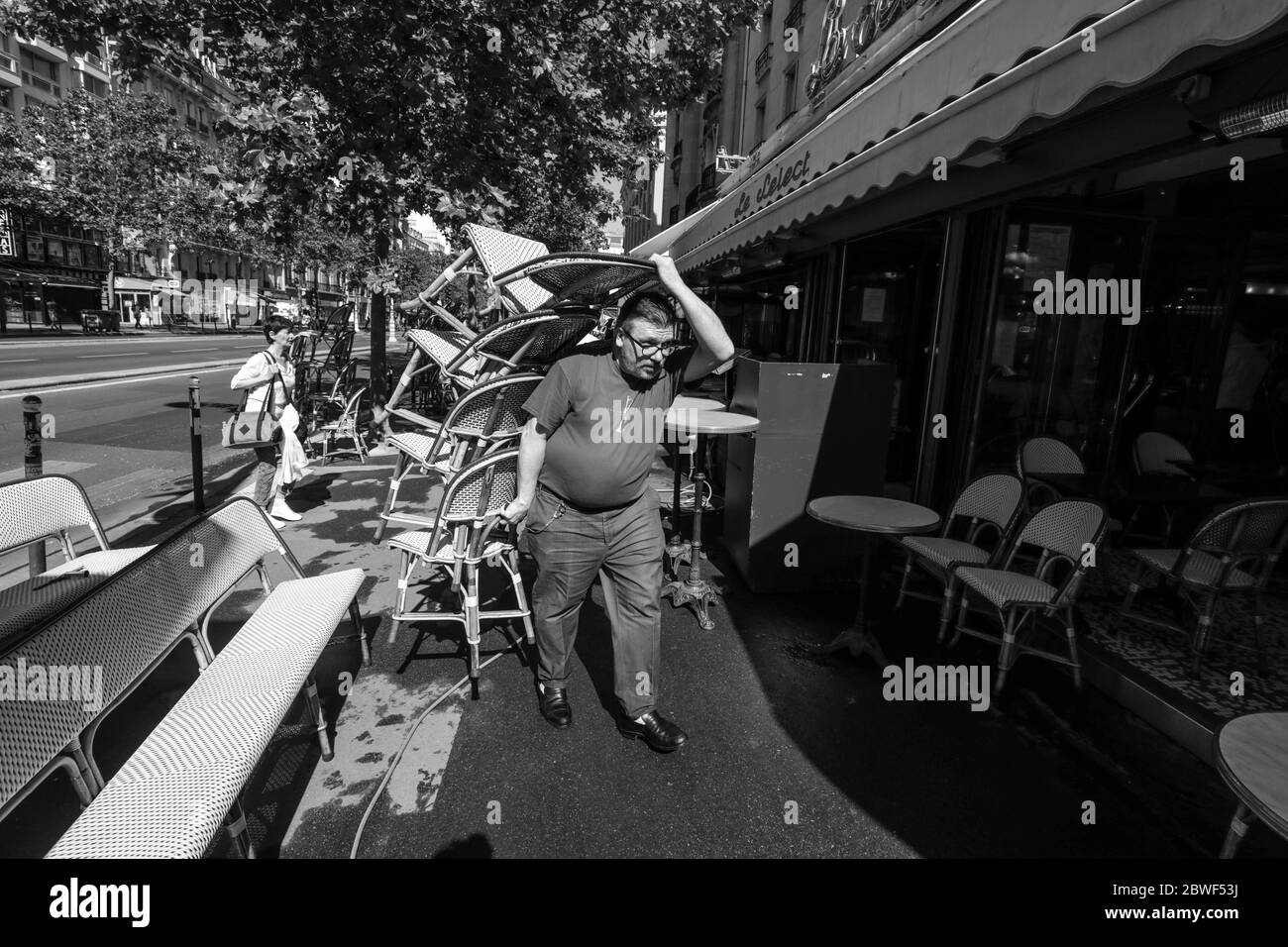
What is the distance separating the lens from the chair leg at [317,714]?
2.68 meters

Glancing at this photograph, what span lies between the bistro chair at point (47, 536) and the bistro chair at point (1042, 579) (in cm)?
405

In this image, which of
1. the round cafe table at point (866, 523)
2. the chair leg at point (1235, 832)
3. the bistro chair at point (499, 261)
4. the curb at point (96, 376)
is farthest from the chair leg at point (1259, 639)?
the curb at point (96, 376)

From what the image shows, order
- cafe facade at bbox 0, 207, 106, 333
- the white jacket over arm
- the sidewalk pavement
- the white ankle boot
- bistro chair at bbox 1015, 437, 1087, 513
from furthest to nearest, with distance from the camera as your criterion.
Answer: cafe facade at bbox 0, 207, 106, 333, the white ankle boot, the white jacket over arm, bistro chair at bbox 1015, 437, 1087, 513, the sidewalk pavement

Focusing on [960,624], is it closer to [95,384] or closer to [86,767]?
[86,767]

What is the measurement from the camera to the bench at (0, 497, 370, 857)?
172 cm

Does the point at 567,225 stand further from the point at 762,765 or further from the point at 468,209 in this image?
the point at 762,765

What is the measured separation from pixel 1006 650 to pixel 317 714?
10.7ft

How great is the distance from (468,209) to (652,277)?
653 cm

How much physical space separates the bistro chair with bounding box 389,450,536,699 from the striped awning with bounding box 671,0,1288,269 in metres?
2.72

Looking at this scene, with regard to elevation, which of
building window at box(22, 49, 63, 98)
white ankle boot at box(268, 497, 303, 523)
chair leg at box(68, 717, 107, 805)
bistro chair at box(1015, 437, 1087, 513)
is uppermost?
building window at box(22, 49, 63, 98)

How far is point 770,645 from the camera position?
12.9ft

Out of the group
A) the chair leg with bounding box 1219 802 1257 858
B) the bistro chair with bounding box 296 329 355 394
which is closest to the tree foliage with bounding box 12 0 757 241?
the bistro chair with bounding box 296 329 355 394

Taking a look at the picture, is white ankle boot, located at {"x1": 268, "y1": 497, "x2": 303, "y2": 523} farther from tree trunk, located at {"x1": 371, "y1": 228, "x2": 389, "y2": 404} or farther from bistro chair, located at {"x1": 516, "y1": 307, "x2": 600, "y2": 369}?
tree trunk, located at {"x1": 371, "y1": 228, "x2": 389, "y2": 404}

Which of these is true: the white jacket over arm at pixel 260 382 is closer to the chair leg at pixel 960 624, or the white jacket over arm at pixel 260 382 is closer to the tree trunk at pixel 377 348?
the tree trunk at pixel 377 348
